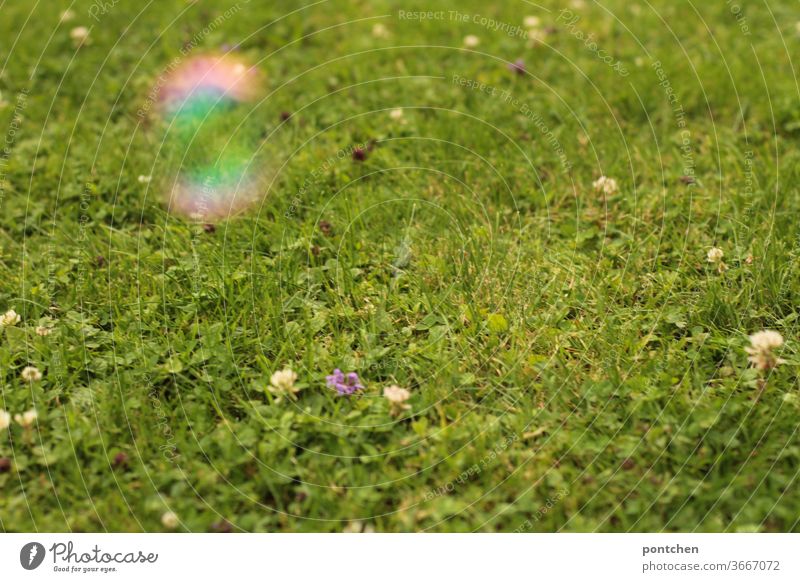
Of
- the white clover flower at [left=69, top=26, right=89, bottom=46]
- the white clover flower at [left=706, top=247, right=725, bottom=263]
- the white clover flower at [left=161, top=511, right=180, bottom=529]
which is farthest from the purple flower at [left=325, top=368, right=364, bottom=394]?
the white clover flower at [left=69, top=26, right=89, bottom=46]

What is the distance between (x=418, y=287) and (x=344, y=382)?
0.55m

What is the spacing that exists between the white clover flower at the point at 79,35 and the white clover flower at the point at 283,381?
3.28m

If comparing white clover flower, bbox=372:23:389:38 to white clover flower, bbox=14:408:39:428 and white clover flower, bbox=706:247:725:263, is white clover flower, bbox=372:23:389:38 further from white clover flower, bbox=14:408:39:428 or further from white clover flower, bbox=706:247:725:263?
white clover flower, bbox=14:408:39:428

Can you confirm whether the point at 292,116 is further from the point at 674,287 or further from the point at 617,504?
the point at 617,504

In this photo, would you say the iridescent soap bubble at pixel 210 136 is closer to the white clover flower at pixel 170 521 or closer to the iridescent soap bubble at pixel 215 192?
the iridescent soap bubble at pixel 215 192

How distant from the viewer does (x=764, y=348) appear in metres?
2.54

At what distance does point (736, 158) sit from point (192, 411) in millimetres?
2683

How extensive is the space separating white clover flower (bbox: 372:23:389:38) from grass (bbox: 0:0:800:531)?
3.0 inches

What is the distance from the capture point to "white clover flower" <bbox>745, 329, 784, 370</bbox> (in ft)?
8.32

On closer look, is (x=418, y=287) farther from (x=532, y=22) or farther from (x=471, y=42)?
(x=532, y=22)

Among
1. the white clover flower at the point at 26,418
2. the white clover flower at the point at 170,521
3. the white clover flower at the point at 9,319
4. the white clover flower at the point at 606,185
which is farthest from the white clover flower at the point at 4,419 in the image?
the white clover flower at the point at 606,185

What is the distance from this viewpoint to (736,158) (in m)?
3.63

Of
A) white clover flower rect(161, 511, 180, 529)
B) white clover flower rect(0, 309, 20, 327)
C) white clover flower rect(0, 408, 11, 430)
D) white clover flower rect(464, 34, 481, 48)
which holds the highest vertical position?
white clover flower rect(464, 34, 481, 48)

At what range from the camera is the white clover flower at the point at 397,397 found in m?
2.51
